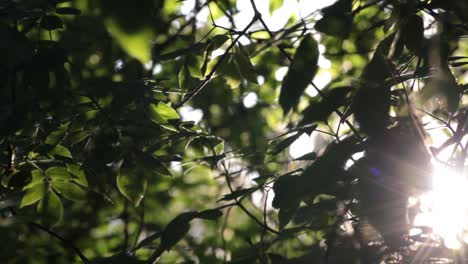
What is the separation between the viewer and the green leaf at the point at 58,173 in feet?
4.67

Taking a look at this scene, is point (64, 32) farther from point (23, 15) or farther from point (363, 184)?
point (363, 184)

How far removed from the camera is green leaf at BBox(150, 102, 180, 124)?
1299 mm

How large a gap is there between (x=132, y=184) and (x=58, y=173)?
0.76 ft

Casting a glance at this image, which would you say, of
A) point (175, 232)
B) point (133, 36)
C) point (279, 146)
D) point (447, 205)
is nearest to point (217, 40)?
point (279, 146)

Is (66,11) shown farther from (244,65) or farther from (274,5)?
(274,5)

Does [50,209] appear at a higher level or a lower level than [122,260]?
lower

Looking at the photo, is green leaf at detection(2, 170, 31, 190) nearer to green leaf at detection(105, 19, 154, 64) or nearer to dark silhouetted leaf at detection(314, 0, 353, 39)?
dark silhouetted leaf at detection(314, 0, 353, 39)

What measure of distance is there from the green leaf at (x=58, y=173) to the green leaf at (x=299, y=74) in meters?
0.74

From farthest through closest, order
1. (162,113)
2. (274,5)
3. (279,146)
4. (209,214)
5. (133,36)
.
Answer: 1. (274,5)
2. (162,113)
3. (209,214)
4. (279,146)
5. (133,36)

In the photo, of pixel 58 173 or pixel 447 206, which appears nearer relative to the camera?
pixel 447 206

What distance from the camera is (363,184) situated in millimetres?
804

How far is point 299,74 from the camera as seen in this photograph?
92cm

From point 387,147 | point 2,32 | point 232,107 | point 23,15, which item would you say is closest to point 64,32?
point 23,15

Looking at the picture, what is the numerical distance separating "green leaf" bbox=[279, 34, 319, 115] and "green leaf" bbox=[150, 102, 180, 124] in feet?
1.41
